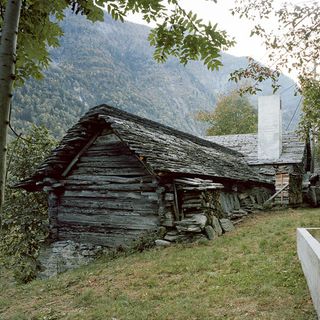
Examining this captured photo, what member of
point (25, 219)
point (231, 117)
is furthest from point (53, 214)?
point (231, 117)

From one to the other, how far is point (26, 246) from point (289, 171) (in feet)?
45.4

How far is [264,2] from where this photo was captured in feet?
22.0

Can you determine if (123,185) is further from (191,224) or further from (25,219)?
(25,219)

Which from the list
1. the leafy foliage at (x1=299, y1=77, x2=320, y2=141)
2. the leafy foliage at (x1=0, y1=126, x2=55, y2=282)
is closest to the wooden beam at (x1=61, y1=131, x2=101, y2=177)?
the leafy foliage at (x1=0, y1=126, x2=55, y2=282)

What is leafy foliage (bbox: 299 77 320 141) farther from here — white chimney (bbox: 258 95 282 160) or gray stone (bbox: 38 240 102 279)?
white chimney (bbox: 258 95 282 160)

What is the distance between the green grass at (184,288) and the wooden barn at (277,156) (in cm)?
895

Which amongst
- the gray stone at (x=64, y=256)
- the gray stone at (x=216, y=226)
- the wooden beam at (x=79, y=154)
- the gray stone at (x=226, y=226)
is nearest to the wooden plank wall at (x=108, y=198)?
the wooden beam at (x=79, y=154)

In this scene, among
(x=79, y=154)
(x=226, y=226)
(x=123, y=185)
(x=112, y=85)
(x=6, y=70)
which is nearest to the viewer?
(x=6, y=70)

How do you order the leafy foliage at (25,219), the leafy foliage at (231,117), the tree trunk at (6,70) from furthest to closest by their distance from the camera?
the leafy foliage at (231,117) → the leafy foliage at (25,219) → the tree trunk at (6,70)

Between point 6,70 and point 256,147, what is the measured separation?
21.3 metres

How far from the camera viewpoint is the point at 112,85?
9912 centimetres

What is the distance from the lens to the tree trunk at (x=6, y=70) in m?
2.11

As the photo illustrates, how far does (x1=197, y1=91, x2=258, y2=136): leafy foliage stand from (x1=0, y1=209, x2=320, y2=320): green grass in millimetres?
33098

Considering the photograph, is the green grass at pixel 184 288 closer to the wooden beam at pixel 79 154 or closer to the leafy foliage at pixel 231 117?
the wooden beam at pixel 79 154
